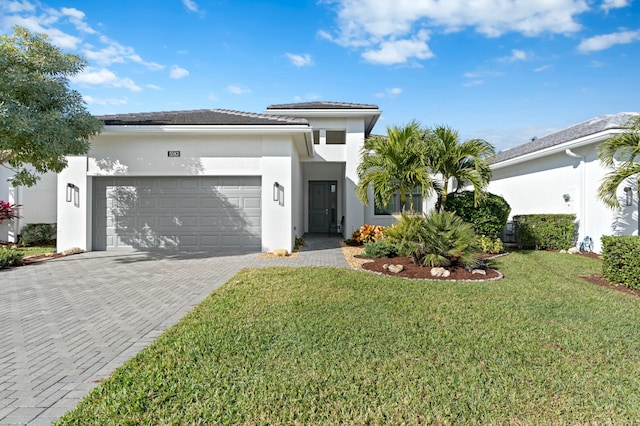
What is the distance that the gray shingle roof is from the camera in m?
10.8

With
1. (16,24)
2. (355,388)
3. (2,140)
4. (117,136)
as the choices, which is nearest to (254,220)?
(117,136)

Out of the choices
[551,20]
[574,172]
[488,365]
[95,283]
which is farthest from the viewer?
[574,172]

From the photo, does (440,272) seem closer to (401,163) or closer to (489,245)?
(401,163)

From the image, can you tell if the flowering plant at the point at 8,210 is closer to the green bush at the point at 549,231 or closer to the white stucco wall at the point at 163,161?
the white stucco wall at the point at 163,161

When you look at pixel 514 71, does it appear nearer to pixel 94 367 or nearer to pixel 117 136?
pixel 117 136

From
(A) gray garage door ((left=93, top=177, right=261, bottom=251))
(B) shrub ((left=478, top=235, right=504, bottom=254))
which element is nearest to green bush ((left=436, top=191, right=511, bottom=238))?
(B) shrub ((left=478, top=235, right=504, bottom=254))

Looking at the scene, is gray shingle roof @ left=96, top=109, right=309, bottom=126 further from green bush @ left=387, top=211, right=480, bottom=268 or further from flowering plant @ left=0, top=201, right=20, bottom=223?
flowering plant @ left=0, top=201, right=20, bottom=223

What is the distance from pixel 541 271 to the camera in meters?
8.44

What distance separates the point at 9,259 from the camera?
9.09 m

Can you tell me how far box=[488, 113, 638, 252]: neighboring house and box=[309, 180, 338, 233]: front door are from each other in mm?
8017

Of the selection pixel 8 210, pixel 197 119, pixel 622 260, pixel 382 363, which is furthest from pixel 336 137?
pixel 382 363

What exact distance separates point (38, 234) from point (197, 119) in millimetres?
8233

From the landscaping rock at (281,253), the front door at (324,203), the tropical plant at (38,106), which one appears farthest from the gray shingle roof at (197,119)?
the front door at (324,203)

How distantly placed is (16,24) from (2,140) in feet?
10.8
